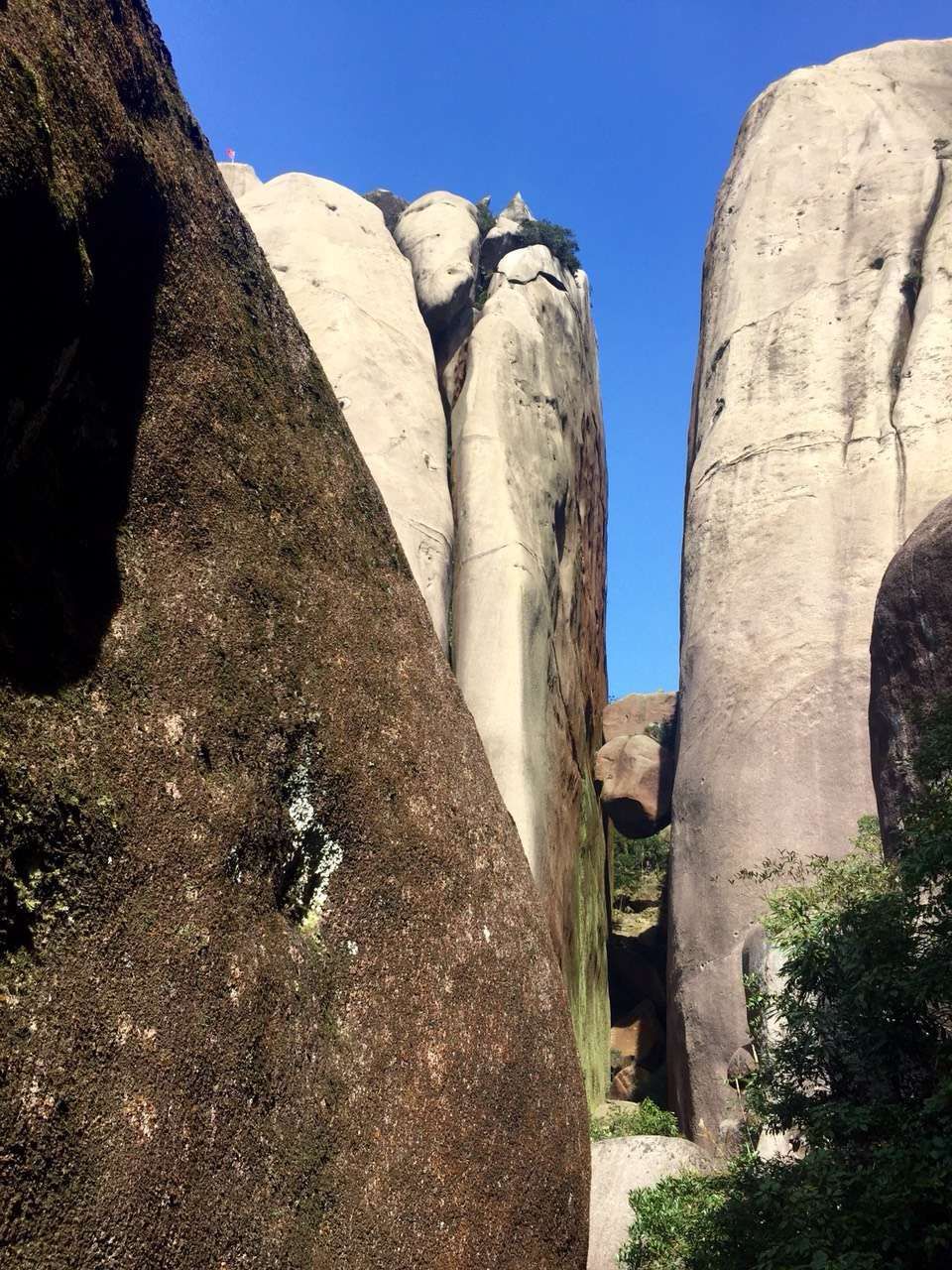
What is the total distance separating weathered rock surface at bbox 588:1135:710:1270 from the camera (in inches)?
318

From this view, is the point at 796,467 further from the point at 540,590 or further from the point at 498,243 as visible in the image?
the point at 498,243

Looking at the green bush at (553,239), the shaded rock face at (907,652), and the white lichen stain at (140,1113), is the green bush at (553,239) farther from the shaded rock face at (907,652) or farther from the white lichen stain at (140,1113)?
the white lichen stain at (140,1113)

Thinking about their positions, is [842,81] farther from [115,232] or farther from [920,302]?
[115,232]

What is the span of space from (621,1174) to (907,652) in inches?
181

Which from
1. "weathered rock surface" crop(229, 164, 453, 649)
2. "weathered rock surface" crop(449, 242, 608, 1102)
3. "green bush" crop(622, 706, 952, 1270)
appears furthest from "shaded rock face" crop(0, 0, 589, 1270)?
"weathered rock surface" crop(229, 164, 453, 649)

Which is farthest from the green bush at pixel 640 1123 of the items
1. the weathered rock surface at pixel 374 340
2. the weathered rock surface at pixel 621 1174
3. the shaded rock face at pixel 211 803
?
the shaded rock face at pixel 211 803

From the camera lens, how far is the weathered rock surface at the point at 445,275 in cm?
1683

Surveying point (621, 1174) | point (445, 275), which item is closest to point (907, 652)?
point (621, 1174)

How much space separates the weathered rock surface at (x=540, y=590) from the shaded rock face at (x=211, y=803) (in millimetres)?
8666

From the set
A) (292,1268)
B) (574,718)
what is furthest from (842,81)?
(292,1268)

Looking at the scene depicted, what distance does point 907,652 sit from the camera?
764 centimetres

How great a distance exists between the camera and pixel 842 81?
54.0 ft

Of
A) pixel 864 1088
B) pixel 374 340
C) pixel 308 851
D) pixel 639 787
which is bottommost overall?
pixel 864 1088

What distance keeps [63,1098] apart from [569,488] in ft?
49.7
